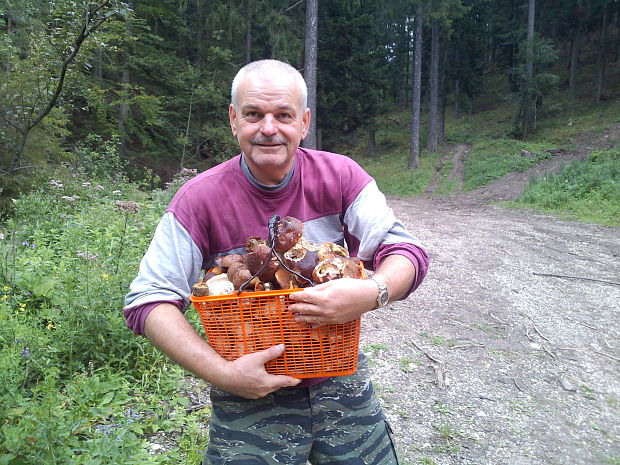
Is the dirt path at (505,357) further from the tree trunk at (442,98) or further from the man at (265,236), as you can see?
the tree trunk at (442,98)

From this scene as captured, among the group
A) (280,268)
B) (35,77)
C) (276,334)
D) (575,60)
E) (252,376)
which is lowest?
(252,376)

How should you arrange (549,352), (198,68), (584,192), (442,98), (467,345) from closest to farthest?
(549,352) < (467,345) < (584,192) < (198,68) < (442,98)

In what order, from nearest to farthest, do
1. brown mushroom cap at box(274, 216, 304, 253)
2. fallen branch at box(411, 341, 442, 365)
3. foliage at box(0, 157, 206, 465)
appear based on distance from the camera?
brown mushroom cap at box(274, 216, 304, 253)
foliage at box(0, 157, 206, 465)
fallen branch at box(411, 341, 442, 365)

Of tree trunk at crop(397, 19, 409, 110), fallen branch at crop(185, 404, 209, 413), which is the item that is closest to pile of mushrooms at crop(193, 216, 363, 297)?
fallen branch at crop(185, 404, 209, 413)

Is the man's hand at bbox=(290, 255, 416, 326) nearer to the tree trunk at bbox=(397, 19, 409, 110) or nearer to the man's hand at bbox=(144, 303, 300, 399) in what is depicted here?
the man's hand at bbox=(144, 303, 300, 399)

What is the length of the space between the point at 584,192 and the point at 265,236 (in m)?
15.3

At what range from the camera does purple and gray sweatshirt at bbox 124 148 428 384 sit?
1.73 metres

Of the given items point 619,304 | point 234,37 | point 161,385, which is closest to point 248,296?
point 161,385

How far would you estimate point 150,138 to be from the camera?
18.9 meters

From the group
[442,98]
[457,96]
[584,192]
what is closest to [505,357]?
[584,192]

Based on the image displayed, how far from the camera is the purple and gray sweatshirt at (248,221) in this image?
5.66ft

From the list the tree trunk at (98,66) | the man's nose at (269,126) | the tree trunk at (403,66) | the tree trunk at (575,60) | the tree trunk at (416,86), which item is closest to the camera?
the man's nose at (269,126)

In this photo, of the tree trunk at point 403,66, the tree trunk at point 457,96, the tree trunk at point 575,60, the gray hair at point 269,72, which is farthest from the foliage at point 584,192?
the tree trunk at point 403,66

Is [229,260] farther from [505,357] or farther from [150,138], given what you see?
[150,138]
